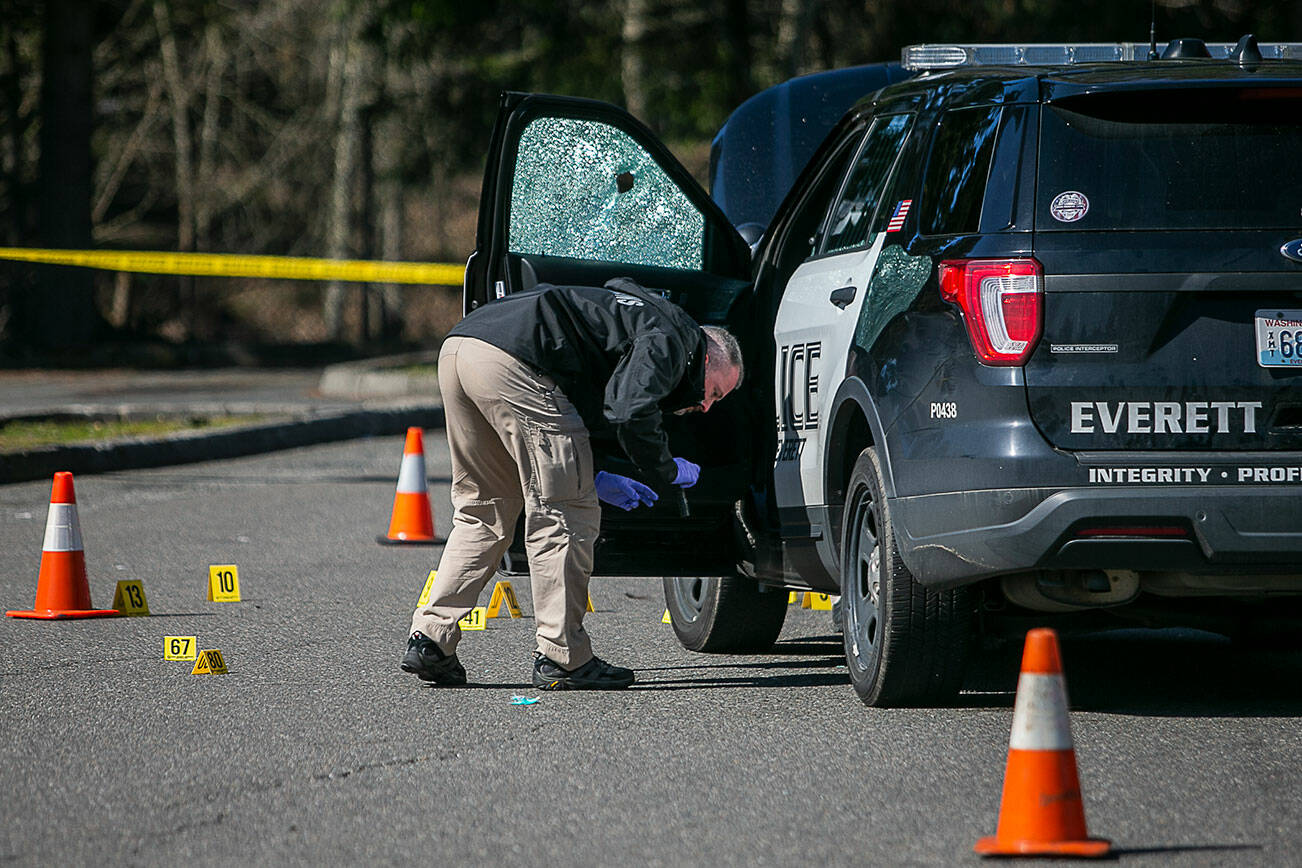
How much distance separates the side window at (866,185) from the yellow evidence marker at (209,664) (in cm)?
247

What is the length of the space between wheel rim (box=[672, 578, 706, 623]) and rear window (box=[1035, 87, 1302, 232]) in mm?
2446

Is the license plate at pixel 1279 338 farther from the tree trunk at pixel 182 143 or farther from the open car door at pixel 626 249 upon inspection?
the tree trunk at pixel 182 143

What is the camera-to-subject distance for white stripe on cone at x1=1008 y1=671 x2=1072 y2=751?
3844 mm

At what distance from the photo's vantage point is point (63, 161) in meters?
23.2

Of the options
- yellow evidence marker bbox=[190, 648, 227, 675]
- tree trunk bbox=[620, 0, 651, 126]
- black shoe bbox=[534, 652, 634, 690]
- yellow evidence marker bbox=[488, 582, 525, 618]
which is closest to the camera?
black shoe bbox=[534, 652, 634, 690]

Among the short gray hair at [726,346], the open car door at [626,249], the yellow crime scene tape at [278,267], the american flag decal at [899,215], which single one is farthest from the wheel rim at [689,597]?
the yellow crime scene tape at [278,267]

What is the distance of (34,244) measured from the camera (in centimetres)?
2516

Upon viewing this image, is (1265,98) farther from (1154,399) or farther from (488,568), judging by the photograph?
(488,568)

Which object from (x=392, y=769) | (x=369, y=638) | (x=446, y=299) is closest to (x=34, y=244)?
(x=446, y=299)

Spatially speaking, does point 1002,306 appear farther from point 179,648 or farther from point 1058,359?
point 179,648

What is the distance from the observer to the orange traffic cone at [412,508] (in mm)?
9633

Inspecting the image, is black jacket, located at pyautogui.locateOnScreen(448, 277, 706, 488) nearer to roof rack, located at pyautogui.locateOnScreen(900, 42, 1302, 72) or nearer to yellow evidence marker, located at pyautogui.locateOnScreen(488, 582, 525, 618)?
roof rack, located at pyautogui.locateOnScreen(900, 42, 1302, 72)

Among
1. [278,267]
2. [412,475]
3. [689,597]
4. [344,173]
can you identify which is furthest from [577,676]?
[344,173]

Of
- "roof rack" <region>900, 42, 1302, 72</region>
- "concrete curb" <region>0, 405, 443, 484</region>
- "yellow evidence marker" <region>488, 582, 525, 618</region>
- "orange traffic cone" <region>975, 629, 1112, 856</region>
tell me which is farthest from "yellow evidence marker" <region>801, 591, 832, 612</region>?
"concrete curb" <region>0, 405, 443, 484</region>
